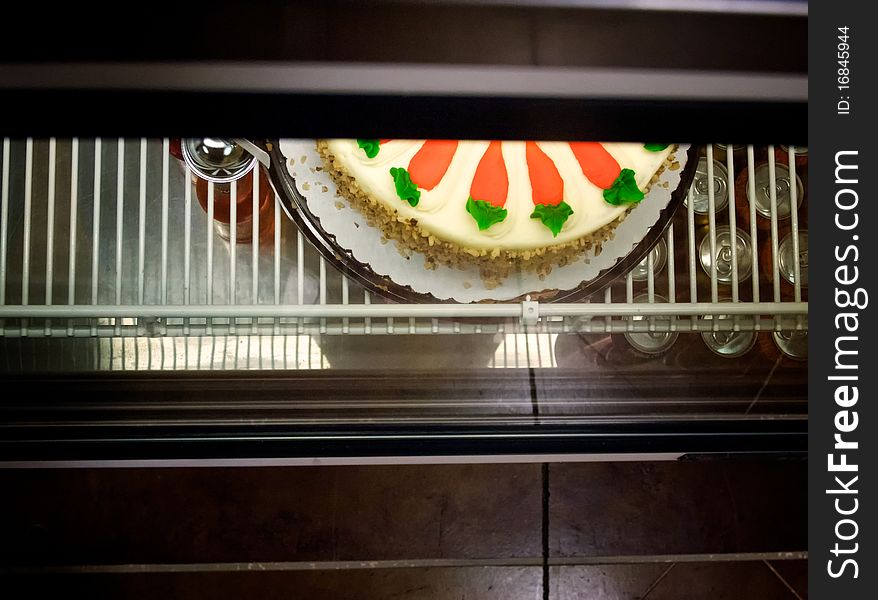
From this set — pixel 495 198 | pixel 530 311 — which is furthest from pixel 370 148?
pixel 530 311

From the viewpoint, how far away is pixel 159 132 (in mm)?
255

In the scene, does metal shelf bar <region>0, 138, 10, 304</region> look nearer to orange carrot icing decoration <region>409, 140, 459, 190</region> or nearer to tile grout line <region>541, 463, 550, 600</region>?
orange carrot icing decoration <region>409, 140, 459, 190</region>

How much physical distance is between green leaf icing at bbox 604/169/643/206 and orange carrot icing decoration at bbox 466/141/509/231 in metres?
0.13

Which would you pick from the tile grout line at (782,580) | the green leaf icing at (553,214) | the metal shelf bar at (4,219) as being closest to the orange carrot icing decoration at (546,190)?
the green leaf icing at (553,214)

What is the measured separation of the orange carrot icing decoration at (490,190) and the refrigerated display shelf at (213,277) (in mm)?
157

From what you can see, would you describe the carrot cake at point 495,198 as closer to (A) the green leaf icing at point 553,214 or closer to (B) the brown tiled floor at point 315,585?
(A) the green leaf icing at point 553,214

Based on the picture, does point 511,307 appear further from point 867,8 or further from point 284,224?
point 867,8

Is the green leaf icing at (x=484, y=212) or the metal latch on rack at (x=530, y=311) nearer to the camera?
the metal latch on rack at (x=530, y=311)

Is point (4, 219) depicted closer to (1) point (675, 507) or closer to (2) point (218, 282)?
(2) point (218, 282)

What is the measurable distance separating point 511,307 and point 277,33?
513 millimetres

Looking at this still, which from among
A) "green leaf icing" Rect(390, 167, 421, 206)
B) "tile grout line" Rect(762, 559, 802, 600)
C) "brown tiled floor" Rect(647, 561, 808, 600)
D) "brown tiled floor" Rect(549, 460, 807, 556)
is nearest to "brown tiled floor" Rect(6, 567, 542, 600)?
"brown tiled floor" Rect(549, 460, 807, 556)

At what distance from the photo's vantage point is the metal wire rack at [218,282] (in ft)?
2.32

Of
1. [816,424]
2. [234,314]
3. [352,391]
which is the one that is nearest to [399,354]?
[352,391]

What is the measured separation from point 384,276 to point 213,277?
189mm
